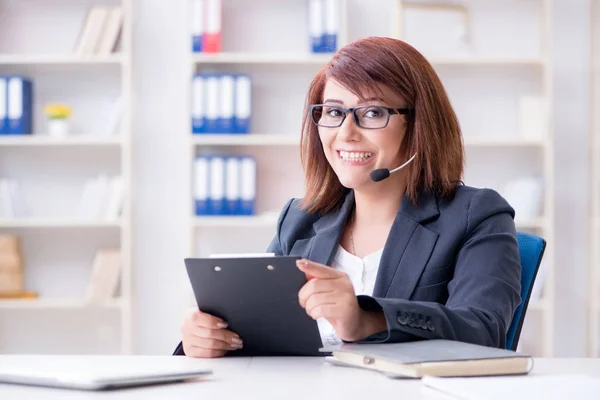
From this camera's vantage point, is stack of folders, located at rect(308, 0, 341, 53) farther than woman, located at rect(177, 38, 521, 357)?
Yes

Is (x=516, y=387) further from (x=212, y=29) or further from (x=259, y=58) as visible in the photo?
(x=212, y=29)

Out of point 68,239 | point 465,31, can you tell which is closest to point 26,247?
point 68,239

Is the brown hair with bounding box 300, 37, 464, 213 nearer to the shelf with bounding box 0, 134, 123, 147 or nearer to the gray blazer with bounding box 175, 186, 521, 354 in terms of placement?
the gray blazer with bounding box 175, 186, 521, 354

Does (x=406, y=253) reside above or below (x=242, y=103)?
below

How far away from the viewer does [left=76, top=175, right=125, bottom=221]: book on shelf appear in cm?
403

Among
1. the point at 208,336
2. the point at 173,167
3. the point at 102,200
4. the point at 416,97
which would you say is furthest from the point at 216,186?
the point at 208,336

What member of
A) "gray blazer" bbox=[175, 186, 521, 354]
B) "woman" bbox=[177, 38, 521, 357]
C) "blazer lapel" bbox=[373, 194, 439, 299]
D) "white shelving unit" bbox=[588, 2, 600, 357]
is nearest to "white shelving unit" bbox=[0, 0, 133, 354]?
"white shelving unit" bbox=[588, 2, 600, 357]

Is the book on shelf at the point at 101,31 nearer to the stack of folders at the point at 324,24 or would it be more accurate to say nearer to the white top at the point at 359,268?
the stack of folders at the point at 324,24

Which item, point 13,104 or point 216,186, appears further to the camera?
point 13,104

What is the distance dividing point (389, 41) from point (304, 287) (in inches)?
28.7

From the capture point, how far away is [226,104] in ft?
13.0

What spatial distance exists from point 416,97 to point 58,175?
9.12 feet

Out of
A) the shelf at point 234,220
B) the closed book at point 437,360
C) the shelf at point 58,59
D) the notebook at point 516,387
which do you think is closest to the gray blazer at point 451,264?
the closed book at point 437,360

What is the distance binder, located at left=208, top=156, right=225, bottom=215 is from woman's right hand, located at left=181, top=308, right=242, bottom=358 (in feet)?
7.75
